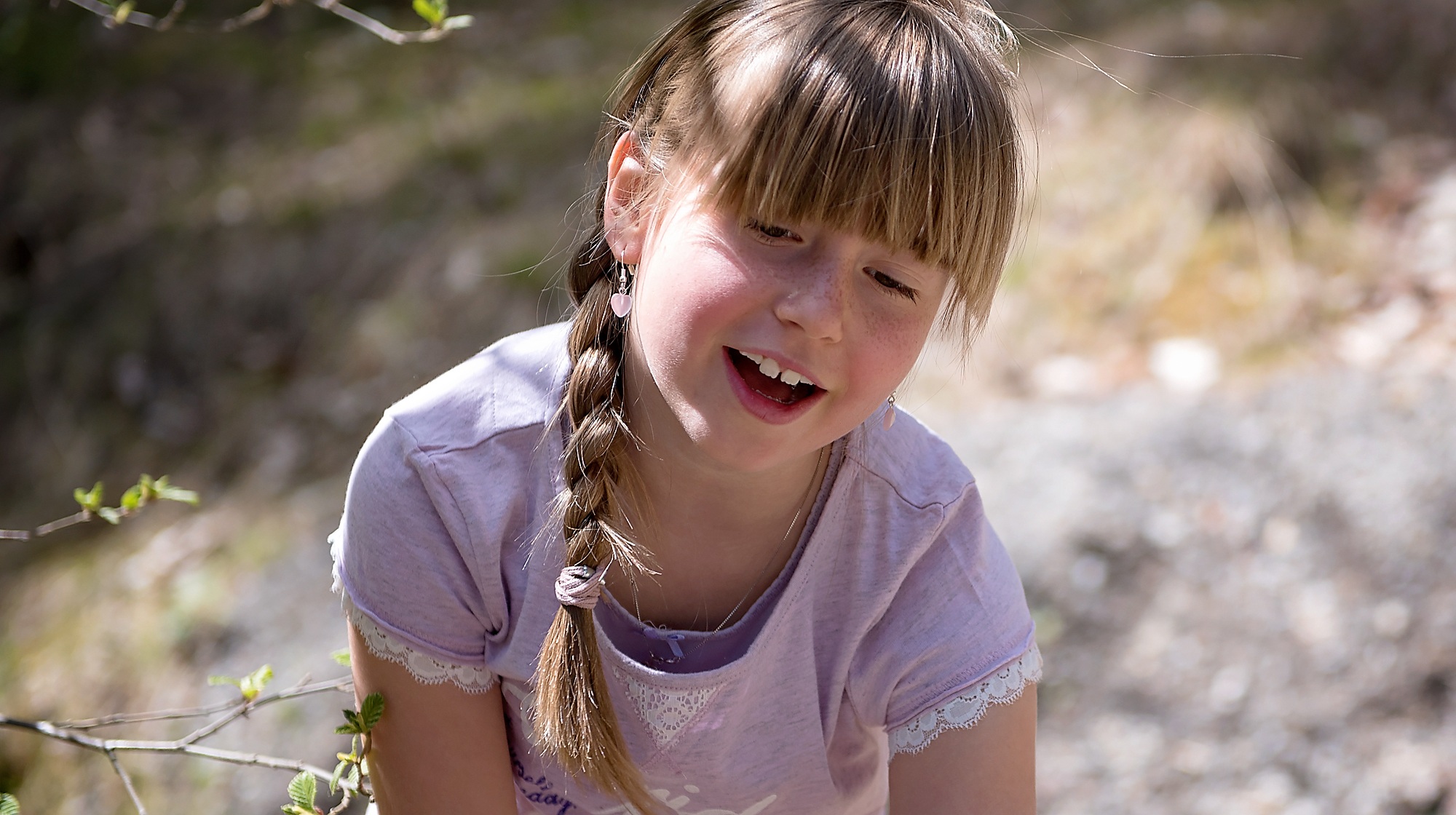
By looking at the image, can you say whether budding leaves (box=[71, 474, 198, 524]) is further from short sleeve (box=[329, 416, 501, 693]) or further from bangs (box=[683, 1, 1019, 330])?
bangs (box=[683, 1, 1019, 330])

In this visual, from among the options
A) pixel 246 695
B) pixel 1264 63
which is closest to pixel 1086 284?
pixel 1264 63

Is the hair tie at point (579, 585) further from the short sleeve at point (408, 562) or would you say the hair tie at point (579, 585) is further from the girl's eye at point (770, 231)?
the girl's eye at point (770, 231)

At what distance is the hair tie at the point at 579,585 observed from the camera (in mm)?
1116

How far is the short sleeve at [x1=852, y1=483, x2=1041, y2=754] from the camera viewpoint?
46.5 inches

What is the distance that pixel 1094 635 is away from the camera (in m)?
2.25

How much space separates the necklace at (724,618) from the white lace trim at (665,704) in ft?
0.14

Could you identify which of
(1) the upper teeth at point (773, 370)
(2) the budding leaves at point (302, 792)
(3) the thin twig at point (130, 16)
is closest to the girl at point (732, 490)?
(1) the upper teeth at point (773, 370)

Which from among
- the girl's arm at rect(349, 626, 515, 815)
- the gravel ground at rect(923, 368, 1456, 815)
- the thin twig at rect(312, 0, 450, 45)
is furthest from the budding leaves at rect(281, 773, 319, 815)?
the gravel ground at rect(923, 368, 1456, 815)

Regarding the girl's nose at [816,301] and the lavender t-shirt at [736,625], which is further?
the lavender t-shirt at [736,625]

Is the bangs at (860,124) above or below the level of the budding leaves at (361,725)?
above

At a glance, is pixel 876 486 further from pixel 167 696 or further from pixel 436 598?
pixel 167 696

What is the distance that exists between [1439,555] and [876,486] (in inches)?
62.4

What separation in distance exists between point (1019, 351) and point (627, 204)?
1935mm

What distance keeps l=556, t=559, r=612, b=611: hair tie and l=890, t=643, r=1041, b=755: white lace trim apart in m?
0.37
